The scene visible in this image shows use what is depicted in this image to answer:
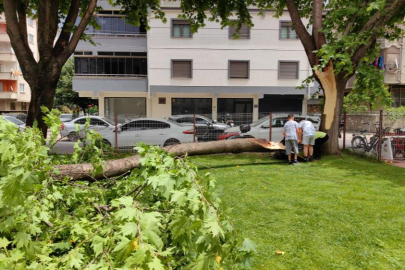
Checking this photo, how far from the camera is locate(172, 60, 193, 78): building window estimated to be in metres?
23.0

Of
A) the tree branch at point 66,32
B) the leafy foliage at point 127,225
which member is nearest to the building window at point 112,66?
the tree branch at point 66,32

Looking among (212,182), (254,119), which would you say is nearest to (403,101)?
(254,119)

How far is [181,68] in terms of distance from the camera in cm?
2300

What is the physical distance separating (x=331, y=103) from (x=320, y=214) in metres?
6.53

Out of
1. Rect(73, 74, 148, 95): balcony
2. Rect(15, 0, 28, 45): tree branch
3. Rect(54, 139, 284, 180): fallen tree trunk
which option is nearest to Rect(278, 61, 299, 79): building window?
Rect(73, 74, 148, 95): balcony

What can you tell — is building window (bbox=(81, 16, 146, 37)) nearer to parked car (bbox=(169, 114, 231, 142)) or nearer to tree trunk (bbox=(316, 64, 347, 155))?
parked car (bbox=(169, 114, 231, 142))

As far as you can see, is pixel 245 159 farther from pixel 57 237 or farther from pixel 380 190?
pixel 57 237

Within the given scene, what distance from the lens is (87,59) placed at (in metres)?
22.8

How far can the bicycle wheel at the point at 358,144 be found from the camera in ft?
38.5

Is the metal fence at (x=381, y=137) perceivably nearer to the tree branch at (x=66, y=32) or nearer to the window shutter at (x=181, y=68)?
the tree branch at (x=66, y=32)

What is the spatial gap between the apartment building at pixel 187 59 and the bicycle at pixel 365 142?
11.6m

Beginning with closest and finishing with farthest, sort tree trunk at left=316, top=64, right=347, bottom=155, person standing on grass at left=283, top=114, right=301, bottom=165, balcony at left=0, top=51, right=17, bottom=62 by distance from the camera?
person standing on grass at left=283, top=114, right=301, bottom=165
tree trunk at left=316, top=64, right=347, bottom=155
balcony at left=0, top=51, right=17, bottom=62

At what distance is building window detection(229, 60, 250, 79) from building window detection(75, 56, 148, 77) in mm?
6206

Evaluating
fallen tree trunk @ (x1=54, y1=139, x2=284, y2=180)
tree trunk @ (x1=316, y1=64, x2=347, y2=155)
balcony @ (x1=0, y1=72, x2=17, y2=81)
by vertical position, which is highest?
balcony @ (x1=0, y1=72, x2=17, y2=81)
